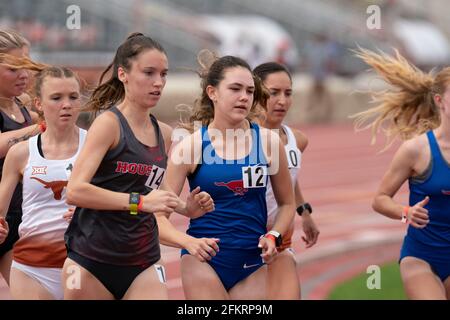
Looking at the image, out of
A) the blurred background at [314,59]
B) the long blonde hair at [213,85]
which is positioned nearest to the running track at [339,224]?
the blurred background at [314,59]

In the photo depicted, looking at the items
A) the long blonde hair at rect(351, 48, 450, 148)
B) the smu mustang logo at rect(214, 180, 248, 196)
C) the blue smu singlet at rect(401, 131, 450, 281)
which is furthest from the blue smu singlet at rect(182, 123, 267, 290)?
the long blonde hair at rect(351, 48, 450, 148)

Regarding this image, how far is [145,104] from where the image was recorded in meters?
5.39

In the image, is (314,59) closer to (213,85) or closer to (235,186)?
(213,85)

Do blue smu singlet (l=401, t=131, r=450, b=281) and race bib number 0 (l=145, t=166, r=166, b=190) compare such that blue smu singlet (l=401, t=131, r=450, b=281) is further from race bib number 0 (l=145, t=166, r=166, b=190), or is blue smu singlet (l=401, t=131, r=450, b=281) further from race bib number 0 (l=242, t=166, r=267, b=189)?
race bib number 0 (l=145, t=166, r=166, b=190)

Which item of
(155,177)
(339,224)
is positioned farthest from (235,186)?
(339,224)

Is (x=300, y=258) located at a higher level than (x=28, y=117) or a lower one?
lower

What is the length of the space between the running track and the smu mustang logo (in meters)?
4.13

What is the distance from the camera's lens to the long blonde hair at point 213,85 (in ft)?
19.3

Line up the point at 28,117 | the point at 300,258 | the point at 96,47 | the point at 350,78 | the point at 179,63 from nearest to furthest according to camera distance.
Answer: the point at 28,117
the point at 300,258
the point at 96,47
the point at 179,63
the point at 350,78

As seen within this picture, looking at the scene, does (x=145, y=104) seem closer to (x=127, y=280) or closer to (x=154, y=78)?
(x=154, y=78)

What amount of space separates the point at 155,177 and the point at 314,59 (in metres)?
22.3

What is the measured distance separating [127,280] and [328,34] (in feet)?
114

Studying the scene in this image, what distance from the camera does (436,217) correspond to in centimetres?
597
